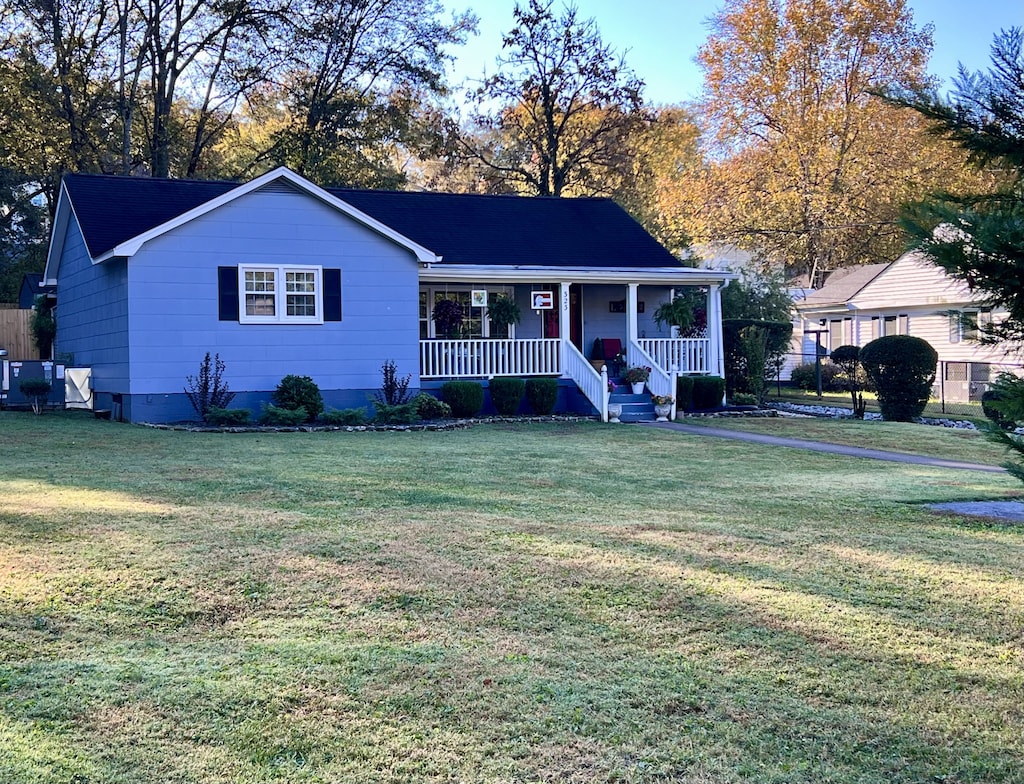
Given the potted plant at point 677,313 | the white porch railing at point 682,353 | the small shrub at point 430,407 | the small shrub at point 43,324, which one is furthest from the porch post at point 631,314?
the small shrub at point 43,324

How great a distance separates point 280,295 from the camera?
17.4 meters

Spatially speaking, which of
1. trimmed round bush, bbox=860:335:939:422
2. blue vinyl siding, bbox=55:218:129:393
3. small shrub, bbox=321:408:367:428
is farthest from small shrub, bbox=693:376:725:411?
blue vinyl siding, bbox=55:218:129:393

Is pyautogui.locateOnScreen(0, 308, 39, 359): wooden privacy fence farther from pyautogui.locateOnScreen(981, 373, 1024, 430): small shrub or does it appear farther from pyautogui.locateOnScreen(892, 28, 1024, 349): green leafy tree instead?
pyautogui.locateOnScreen(981, 373, 1024, 430): small shrub

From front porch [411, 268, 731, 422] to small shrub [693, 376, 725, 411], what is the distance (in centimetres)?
68

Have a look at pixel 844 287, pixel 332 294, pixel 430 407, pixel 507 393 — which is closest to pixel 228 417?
pixel 332 294

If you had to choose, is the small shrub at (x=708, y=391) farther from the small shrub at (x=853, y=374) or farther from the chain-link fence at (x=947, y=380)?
the chain-link fence at (x=947, y=380)

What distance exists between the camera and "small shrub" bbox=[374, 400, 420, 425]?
16.6 m

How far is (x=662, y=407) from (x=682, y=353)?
9.00ft

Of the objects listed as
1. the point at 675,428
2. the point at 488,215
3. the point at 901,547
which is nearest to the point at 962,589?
the point at 901,547

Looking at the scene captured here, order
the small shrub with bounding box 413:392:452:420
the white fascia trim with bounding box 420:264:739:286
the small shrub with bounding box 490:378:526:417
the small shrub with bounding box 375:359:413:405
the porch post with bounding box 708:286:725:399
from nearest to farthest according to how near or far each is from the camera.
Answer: the small shrub with bounding box 413:392:452:420 < the small shrub with bounding box 375:359:413:405 < the small shrub with bounding box 490:378:526:417 < the white fascia trim with bounding box 420:264:739:286 < the porch post with bounding box 708:286:725:399

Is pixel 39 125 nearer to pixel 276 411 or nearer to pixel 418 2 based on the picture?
pixel 418 2

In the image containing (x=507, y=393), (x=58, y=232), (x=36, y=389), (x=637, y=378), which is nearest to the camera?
(x=36, y=389)

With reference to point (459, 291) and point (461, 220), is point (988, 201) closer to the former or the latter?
point (459, 291)

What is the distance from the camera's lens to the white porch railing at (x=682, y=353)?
67.9 ft
